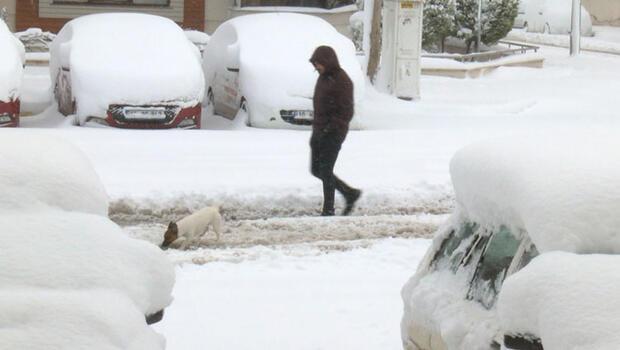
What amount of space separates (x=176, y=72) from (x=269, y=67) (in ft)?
3.97

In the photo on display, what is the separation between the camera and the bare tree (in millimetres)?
24094

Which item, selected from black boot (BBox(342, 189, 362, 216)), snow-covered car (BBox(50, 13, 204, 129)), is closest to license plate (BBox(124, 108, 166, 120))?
snow-covered car (BBox(50, 13, 204, 129))

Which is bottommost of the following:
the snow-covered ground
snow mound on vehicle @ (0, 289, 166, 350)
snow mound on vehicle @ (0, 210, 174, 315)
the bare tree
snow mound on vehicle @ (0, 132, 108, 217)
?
the snow-covered ground

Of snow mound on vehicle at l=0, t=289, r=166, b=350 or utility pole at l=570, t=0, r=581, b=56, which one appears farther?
utility pole at l=570, t=0, r=581, b=56

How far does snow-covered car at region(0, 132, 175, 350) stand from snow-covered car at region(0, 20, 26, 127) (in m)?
10.8

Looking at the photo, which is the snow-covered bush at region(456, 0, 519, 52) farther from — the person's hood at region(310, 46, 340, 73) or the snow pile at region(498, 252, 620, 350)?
the snow pile at region(498, 252, 620, 350)

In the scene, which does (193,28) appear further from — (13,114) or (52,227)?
(52,227)

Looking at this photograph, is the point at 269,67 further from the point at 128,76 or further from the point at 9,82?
the point at 9,82

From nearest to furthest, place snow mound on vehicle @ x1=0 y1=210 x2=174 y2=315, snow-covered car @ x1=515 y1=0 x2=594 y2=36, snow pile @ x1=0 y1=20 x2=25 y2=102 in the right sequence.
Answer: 1. snow mound on vehicle @ x1=0 y1=210 x2=174 y2=315
2. snow pile @ x1=0 y1=20 x2=25 y2=102
3. snow-covered car @ x1=515 y1=0 x2=594 y2=36

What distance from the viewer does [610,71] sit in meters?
29.6

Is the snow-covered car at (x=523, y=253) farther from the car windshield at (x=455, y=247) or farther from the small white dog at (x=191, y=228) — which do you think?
the small white dog at (x=191, y=228)

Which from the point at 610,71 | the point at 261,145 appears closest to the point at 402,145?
the point at 261,145

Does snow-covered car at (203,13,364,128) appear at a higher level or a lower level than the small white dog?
higher

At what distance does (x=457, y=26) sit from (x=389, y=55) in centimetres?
904
